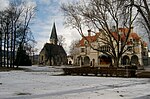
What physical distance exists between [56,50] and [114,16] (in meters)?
74.3

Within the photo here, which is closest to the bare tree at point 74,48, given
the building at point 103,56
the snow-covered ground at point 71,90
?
the building at point 103,56

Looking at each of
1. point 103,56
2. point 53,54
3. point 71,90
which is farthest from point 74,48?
point 71,90

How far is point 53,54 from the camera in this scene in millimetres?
110500

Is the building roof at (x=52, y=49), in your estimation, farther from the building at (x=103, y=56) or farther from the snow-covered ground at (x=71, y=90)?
the snow-covered ground at (x=71, y=90)

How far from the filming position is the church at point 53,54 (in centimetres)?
10800

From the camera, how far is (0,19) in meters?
50.0

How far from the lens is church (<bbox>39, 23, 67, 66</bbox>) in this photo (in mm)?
108000

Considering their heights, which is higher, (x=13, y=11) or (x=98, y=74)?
(x=13, y=11)

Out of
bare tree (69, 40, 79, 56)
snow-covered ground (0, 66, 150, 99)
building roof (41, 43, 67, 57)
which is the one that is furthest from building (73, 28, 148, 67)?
snow-covered ground (0, 66, 150, 99)

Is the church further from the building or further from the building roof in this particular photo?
the building

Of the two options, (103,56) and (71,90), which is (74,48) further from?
(71,90)

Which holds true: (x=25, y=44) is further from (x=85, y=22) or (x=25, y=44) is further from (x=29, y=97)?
(x=29, y=97)

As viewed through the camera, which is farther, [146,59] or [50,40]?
[50,40]

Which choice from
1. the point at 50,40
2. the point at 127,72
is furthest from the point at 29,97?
the point at 50,40
